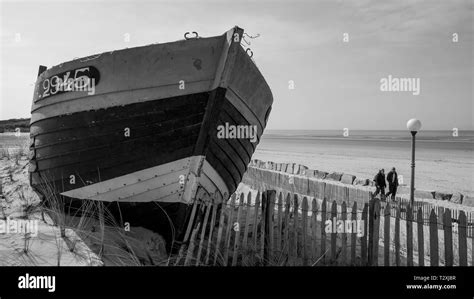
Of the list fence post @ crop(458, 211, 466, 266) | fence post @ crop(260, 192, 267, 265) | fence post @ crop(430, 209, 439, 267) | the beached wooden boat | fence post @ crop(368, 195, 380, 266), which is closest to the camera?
fence post @ crop(458, 211, 466, 266)

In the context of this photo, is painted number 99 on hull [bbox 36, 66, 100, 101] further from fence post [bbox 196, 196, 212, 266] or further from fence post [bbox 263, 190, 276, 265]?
fence post [bbox 263, 190, 276, 265]

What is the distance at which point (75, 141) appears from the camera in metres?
5.76

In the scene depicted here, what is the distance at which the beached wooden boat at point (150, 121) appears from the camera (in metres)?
5.29

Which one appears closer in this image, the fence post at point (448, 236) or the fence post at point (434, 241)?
the fence post at point (448, 236)

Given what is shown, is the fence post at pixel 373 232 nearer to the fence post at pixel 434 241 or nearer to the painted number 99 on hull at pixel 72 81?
the fence post at pixel 434 241

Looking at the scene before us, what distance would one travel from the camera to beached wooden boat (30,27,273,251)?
5.29 meters

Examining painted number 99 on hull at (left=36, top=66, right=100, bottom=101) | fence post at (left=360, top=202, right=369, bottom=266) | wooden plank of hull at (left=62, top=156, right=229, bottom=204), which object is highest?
painted number 99 on hull at (left=36, top=66, right=100, bottom=101)

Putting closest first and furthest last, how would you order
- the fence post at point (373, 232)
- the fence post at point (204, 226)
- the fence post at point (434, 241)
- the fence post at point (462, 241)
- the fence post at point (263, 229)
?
1. the fence post at point (462, 241)
2. the fence post at point (434, 241)
3. the fence post at point (204, 226)
4. the fence post at point (373, 232)
5. the fence post at point (263, 229)

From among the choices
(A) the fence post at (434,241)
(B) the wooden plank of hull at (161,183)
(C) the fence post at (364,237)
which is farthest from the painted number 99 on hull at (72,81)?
(A) the fence post at (434,241)

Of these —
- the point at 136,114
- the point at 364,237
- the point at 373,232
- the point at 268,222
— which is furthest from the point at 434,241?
the point at 136,114

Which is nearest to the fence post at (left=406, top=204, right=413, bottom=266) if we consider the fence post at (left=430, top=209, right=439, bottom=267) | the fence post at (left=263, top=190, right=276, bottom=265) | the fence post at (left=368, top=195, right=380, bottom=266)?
the fence post at (left=430, top=209, right=439, bottom=267)

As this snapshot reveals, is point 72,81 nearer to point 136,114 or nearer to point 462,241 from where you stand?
point 136,114

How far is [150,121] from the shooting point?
543cm
